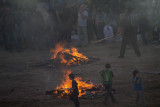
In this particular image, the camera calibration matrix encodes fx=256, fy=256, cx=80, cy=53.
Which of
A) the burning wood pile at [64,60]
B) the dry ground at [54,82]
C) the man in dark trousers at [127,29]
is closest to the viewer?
the dry ground at [54,82]

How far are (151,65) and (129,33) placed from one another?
251 cm

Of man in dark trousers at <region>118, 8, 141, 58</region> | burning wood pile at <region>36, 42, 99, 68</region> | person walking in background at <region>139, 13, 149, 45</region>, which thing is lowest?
burning wood pile at <region>36, 42, 99, 68</region>

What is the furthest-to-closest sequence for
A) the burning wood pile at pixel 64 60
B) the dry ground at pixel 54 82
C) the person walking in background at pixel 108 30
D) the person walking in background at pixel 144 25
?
the person walking in background at pixel 108 30 → the person walking in background at pixel 144 25 → the burning wood pile at pixel 64 60 → the dry ground at pixel 54 82

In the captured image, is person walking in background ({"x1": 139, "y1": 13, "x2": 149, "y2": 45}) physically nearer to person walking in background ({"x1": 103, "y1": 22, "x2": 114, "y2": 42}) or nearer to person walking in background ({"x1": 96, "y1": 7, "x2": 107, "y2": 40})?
person walking in background ({"x1": 103, "y1": 22, "x2": 114, "y2": 42})

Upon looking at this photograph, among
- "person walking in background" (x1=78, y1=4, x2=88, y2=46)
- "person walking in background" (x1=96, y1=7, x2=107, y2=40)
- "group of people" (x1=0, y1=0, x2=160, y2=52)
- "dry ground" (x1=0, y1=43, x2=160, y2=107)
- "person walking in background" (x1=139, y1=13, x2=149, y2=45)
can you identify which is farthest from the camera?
"person walking in background" (x1=96, y1=7, x2=107, y2=40)

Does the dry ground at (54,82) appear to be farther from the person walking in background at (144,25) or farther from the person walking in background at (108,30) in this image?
the person walking in background at (108,30)

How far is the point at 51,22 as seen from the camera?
16453 millimetres

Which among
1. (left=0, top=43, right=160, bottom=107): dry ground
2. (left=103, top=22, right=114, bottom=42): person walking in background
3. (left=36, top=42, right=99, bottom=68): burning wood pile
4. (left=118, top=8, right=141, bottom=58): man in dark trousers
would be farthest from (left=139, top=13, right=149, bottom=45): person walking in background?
(left=36, top=42, right=99, bottom=68): burning wood pile

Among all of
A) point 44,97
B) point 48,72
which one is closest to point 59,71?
point 48,72

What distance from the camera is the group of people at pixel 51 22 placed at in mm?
16188

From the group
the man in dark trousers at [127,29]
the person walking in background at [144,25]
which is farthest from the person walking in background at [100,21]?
the man in dark trousers at [127,29]

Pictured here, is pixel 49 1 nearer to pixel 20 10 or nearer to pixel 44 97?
pixel 20 10

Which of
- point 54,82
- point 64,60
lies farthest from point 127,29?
point 54,82

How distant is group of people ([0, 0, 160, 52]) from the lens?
16.2m
